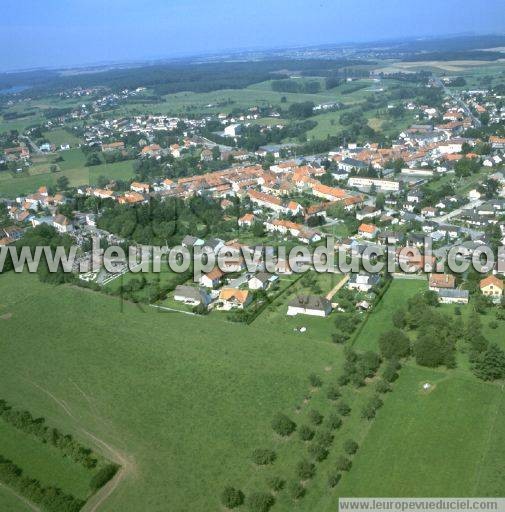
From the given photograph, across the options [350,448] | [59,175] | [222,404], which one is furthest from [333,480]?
[59,175]

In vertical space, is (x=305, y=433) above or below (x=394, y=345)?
below

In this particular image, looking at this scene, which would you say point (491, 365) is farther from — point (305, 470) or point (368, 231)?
point (368, 231)

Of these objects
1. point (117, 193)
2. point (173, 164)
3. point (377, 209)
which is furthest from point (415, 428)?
point (173, 164)

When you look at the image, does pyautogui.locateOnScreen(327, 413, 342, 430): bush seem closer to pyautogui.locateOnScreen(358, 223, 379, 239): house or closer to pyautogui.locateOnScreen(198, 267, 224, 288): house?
pyautogui.locateOnScreen(198, 267, 224, 288): house

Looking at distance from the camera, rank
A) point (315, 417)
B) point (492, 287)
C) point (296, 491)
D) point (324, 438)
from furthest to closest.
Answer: point (492, 287) < point (315, 417) < point (324, 438) < point (296, 491)

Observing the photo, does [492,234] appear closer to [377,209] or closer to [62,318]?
[377,209]

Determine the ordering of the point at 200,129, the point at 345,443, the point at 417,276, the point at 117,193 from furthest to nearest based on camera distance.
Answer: the point at 200,129, the point at 117,193, the point at 417,276, the point at 345,443

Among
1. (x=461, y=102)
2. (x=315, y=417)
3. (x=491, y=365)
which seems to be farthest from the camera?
(x=461, y=102)

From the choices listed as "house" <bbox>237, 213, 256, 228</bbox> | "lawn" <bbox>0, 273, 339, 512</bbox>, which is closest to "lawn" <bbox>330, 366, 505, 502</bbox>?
"lawn" <bbox>0, 273, 339, 512</bbox>
